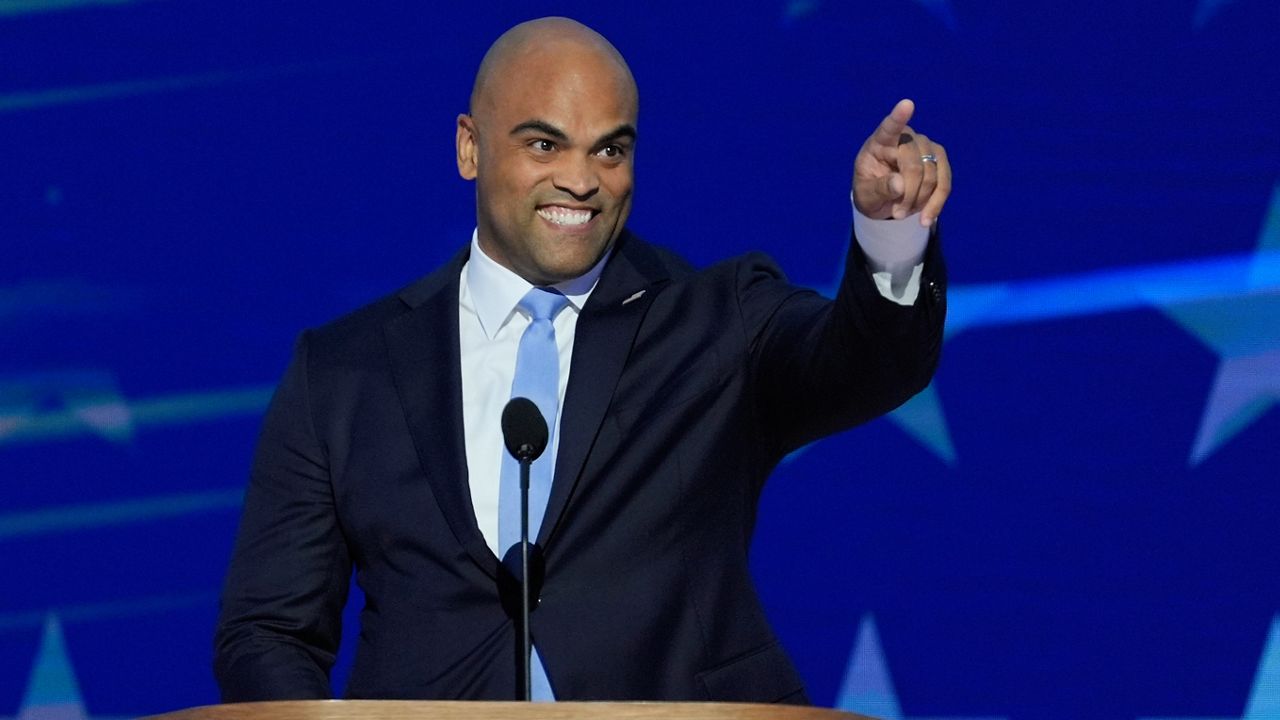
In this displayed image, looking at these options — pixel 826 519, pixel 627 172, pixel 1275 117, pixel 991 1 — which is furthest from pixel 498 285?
pixel 1275 117

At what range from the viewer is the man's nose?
2346mm

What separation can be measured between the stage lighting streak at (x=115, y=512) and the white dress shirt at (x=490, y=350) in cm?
90

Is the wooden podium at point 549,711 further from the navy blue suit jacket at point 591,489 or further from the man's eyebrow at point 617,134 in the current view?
the man's eyebrow at point 617,134

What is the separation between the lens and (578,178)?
2348mm

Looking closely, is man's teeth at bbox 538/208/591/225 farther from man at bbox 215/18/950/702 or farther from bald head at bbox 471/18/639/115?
bald head at bbox 471/18/639/115

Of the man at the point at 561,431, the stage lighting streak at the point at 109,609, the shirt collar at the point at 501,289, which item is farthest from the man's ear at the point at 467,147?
the stage lighting streak at the point at 109,609

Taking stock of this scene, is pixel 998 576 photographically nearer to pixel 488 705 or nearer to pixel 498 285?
pixel 498 285

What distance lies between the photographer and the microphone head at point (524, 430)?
1.97m

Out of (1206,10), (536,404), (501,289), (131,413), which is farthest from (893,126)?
(131,413)

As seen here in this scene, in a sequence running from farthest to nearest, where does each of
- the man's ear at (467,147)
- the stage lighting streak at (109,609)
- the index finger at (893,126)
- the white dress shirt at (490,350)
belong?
the stage lighting streak at (109,609) → the man's ear at (467,147) → the white dress shirt at (490,350) → the index finger at (893,126)

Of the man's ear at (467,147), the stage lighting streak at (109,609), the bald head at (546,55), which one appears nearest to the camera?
the bald head at (546,55)

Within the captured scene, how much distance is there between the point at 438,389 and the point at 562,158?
0.32m

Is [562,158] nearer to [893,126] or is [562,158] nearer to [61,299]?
[893,126]

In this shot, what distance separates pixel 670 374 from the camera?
236 cm
